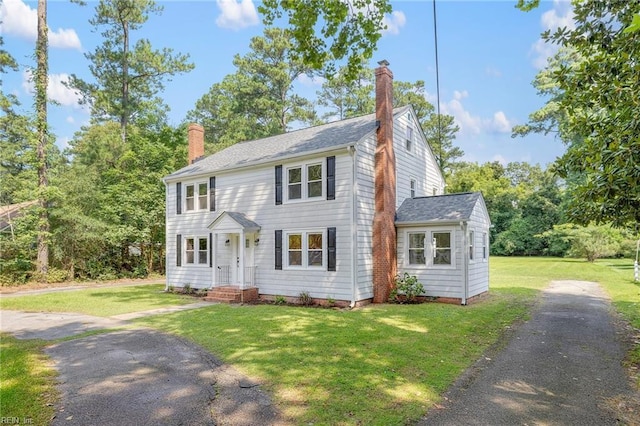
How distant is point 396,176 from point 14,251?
1999 cm

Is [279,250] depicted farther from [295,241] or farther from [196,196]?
[196,196]

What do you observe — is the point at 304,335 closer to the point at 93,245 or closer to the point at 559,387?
the point at 559,387

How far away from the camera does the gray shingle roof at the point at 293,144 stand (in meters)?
13.4

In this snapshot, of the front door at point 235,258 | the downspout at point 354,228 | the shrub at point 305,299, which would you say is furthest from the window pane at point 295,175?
the shrub at point 305,299

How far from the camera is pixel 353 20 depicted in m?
9.35

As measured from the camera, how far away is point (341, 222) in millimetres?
12211

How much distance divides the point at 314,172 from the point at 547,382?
9331 mm

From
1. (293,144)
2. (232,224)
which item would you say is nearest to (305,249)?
(232,224)

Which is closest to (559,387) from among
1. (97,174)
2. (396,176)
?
(396,176)

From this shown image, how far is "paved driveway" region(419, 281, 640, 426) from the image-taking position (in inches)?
171

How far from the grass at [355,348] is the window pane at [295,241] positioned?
2.33 m

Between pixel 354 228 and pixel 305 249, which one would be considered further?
pixel 305 249

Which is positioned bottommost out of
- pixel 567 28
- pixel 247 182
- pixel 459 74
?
pixel 247 182

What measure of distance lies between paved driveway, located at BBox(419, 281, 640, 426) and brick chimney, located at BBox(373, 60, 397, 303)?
187 inches
